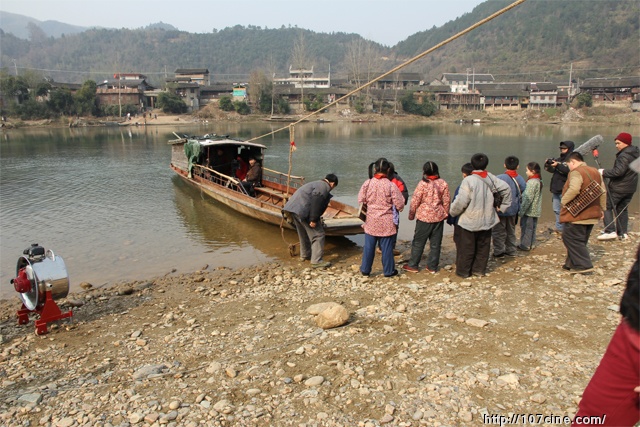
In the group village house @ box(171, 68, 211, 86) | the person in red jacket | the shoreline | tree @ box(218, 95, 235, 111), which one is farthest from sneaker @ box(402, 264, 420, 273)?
village house @ box(171, 68, 211, 86)

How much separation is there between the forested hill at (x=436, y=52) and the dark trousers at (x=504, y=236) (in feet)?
281

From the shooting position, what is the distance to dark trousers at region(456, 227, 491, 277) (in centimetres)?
648

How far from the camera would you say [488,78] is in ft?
331

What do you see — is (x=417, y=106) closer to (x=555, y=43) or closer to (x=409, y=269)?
(x=409, y=269)

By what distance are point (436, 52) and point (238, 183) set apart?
545 ft

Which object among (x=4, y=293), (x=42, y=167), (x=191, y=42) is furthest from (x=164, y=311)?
(x=191, y=42)

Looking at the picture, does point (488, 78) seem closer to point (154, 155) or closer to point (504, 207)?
point (154, 155)

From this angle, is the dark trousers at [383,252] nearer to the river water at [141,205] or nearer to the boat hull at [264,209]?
the boat hull at [264,209]

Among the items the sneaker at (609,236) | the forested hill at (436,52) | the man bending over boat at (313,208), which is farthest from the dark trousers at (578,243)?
the forested hill at (436,52)

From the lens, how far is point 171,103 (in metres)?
67.4

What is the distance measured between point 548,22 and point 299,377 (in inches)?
6312

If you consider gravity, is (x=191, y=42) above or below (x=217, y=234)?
above

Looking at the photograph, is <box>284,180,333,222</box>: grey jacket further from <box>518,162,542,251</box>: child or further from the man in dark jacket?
the man in dark jacket

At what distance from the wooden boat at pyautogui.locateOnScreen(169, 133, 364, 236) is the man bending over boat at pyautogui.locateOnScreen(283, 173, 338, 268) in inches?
35.7
